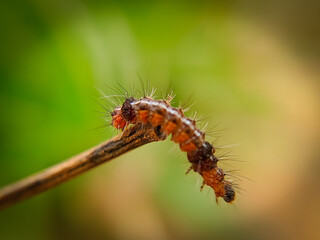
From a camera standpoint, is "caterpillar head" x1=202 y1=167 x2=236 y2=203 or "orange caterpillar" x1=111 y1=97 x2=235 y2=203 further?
"caterpillar head" x1=202 y1=167 x2=236 y2=203

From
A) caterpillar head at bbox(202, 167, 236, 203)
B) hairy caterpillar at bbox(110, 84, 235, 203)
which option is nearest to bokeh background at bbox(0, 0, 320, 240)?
caterpillar head at bbox(202, 167, 236, 203)

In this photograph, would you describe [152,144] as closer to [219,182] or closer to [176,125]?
[219,182]

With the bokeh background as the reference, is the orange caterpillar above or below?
below

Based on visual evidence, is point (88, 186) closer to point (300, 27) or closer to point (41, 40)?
point (41, 40)

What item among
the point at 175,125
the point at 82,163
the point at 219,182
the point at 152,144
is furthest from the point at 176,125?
the point at 152,144

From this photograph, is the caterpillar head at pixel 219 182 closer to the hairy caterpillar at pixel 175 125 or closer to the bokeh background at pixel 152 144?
the hairy caterpillar at pixel 175 125

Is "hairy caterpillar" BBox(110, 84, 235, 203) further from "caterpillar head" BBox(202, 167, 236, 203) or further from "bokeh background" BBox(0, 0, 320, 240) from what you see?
"bokeh background" BBox(0, 0, 320, 240)

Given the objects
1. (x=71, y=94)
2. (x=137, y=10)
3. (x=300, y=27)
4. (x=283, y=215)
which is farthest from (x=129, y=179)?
(x=300, y=27)
